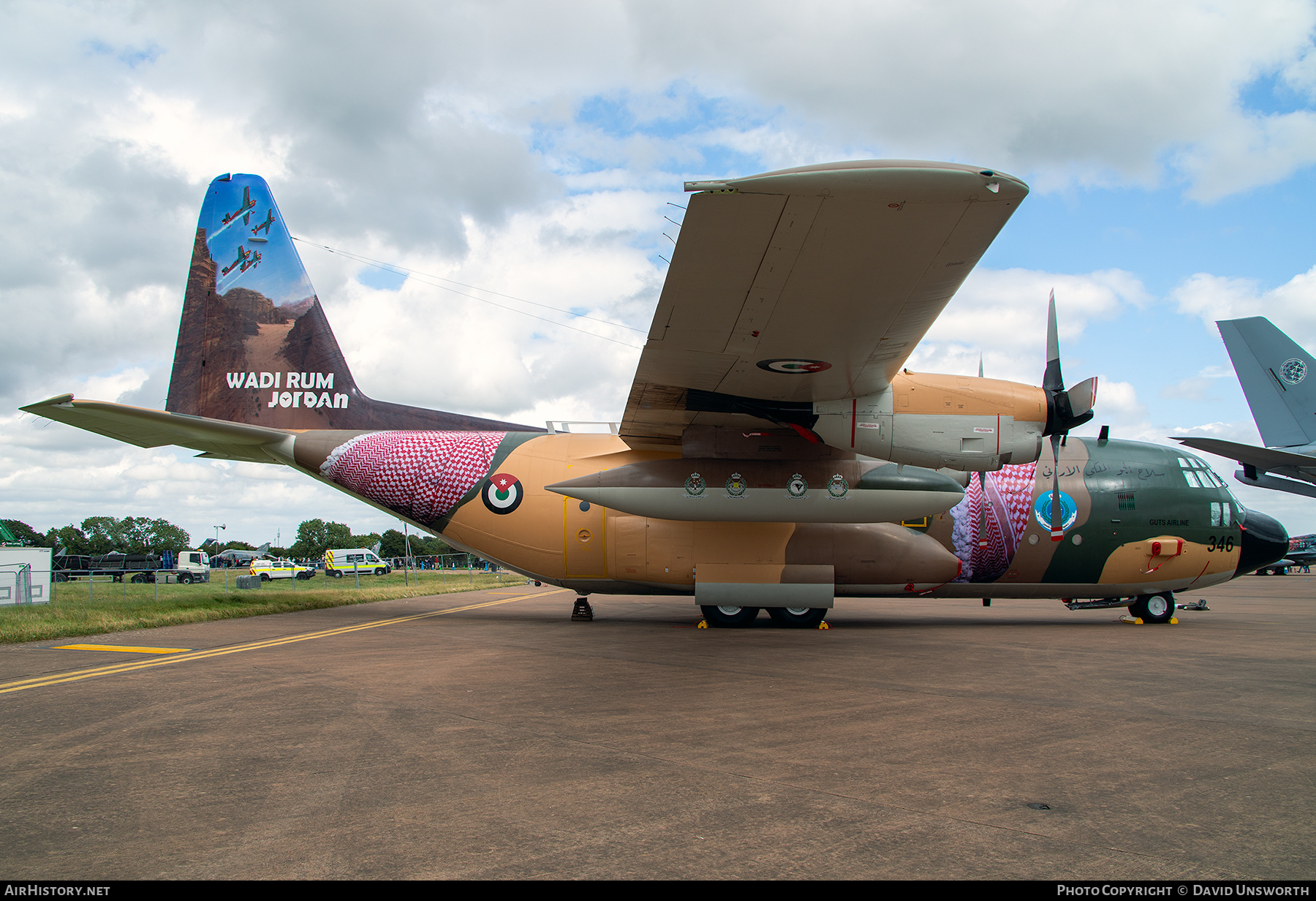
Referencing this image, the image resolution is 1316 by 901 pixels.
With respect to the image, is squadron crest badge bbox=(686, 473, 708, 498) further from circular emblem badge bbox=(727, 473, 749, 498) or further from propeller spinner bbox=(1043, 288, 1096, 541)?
propeller spinner bbox=(1043, 288, 1096, 541)

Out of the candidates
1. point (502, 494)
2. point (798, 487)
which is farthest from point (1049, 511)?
point (502, 494)

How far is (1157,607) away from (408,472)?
15674 millimetres

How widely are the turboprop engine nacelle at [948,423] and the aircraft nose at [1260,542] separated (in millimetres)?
7111

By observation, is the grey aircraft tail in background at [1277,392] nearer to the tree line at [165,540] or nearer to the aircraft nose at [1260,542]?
the aircraft nose at [1260,542]

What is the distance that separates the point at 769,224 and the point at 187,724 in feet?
21.1

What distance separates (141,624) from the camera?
41.4ft

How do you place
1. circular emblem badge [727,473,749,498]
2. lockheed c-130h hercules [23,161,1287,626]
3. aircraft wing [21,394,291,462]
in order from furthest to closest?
circular emblem badge [727,473,749,498] < aircraft wing [21,394,291,462] < lockheed c-130h hercules [23,161,1287,626]

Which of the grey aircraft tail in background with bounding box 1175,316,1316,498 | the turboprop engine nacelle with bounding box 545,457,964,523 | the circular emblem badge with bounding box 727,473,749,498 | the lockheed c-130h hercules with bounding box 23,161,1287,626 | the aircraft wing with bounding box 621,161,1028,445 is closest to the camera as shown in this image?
the aircraft wing with bounding box 621,161,1028,445

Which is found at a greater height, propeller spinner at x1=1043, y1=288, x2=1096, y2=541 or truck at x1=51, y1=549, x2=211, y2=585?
propeller spinner at x1=1043, y1=288, x2=1096, y2=541

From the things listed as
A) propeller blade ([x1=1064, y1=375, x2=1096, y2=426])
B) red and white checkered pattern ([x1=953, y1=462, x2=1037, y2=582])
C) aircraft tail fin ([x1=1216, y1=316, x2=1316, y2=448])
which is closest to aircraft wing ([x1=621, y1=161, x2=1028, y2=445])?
propeller blade ([x1=1064, y1=375, x2=1096, y2=426])

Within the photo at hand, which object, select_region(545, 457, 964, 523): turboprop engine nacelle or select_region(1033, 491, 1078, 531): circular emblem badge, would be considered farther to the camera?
select_region(1033, 491, 1078, 531): circular emblem badge

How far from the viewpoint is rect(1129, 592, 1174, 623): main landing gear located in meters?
14.4

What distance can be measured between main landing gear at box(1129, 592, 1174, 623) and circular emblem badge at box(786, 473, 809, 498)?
807 centimetres

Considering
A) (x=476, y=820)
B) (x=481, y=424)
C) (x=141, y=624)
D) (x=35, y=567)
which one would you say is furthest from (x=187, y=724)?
(x=35, y=567)
